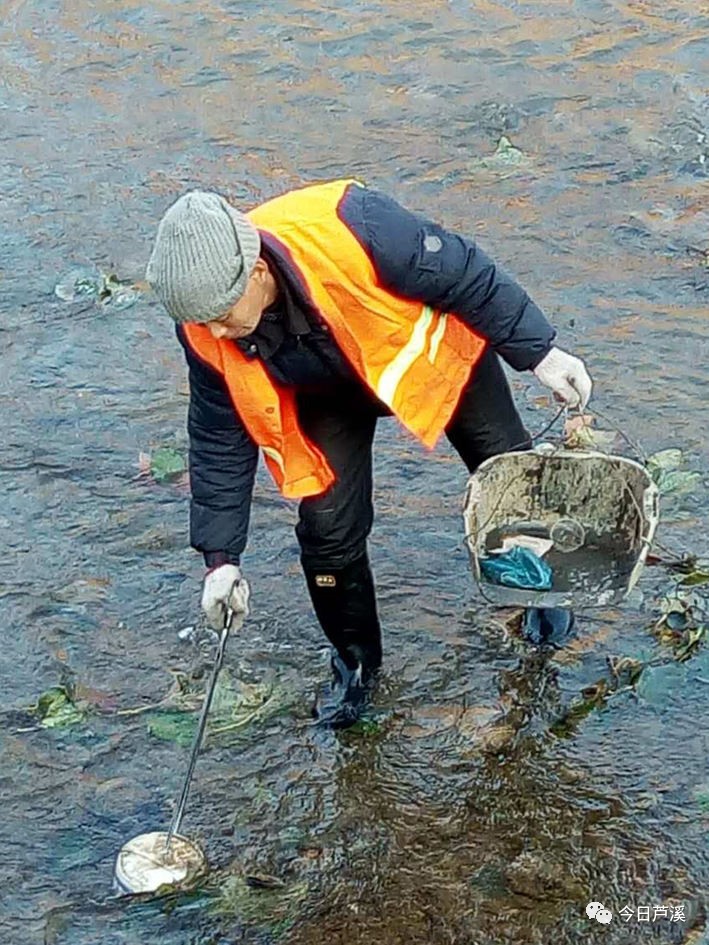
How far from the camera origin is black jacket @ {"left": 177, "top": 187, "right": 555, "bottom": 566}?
345 cm

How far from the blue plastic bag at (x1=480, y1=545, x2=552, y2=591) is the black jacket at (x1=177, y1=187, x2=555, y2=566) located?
59 centimetres

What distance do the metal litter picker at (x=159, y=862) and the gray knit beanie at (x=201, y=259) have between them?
1.00 meters

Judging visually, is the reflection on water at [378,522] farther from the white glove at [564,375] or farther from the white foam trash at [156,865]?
the white glove at [564,375]

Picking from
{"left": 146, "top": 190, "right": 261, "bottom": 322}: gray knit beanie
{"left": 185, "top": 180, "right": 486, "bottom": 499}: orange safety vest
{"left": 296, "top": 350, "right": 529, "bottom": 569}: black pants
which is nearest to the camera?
{"left": 146, "top": 190, "right": 261, "bottom": 322}: gray knit beanie

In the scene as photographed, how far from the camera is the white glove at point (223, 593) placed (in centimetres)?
380

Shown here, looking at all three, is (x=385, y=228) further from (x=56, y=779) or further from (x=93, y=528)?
(x=93, y=528)

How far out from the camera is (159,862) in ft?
13.0

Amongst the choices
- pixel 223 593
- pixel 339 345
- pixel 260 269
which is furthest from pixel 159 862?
pixel 260 269

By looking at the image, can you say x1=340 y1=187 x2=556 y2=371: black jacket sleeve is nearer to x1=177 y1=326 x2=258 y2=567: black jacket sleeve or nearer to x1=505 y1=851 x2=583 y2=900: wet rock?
x1=177 y1=326 x2=258 y2=567: black jacket sleeve

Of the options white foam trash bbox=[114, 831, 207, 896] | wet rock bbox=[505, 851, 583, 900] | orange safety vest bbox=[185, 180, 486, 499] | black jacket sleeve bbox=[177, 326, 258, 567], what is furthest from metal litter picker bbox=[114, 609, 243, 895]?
wet rock bbox=[505, 851, 583, 900]

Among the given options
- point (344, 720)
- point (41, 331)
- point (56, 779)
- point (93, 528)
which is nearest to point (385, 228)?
point (344, 720)

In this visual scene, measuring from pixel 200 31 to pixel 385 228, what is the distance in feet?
19.3

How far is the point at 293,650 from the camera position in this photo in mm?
4719

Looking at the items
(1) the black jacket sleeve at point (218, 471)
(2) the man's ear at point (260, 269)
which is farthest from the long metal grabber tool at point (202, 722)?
(2) the man's ear at point (260, 269)
